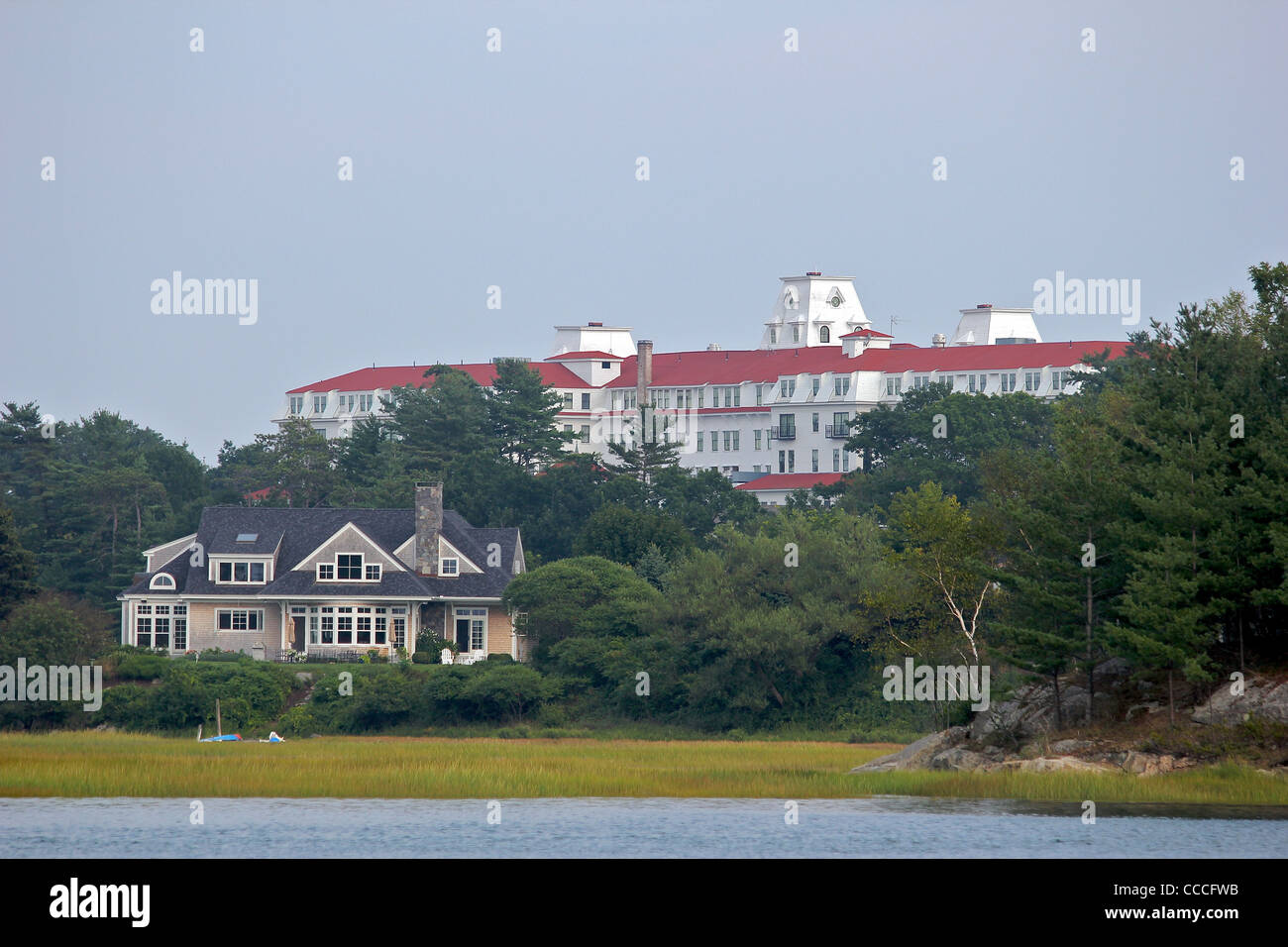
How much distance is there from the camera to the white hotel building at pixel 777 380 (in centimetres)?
14250

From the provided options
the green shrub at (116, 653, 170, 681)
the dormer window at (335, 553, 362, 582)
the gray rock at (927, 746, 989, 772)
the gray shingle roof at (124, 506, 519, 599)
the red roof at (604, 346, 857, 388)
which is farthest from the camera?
the red roof at (604, 346, 857, 388)

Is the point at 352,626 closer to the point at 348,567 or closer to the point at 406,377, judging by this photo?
the point at 348,567

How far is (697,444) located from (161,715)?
91.5 metres

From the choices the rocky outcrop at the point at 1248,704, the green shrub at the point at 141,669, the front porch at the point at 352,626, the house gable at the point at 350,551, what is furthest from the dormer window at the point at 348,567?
the rocky outcrop at the point at 1248,704

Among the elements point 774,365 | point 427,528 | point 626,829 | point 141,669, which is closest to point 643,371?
point 774,365

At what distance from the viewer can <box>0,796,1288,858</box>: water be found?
121ft

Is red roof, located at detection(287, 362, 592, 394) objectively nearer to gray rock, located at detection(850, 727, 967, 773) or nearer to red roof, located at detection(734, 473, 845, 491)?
red roof, located at detection(734, 473, 845, 491)

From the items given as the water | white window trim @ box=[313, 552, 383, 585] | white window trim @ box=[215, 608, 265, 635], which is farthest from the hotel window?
the water

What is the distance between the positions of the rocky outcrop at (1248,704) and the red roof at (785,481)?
303ft

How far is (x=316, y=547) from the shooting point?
272 feet

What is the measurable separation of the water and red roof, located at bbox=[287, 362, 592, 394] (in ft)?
372

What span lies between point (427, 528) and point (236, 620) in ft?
27.0

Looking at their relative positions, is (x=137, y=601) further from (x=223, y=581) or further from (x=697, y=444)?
(x=697, y=444)

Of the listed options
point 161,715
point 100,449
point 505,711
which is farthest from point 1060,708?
point 100,449
